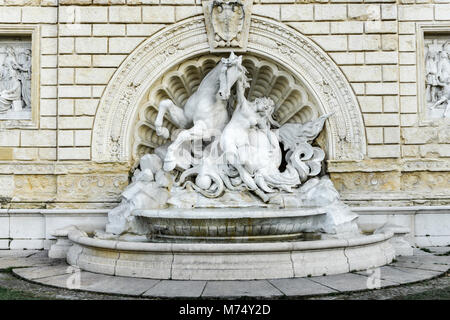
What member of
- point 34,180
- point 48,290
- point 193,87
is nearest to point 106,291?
point 48,290

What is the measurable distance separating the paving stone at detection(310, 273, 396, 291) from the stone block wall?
3020mm

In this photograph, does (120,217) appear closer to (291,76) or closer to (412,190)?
(291,76)

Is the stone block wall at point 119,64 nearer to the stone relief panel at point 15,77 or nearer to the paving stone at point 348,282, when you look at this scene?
the stone relief panel at point 15,77

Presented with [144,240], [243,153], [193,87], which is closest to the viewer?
[144,240]

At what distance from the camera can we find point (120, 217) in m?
7.95

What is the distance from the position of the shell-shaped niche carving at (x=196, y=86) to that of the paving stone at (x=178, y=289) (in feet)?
13.4

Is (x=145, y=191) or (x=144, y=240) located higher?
(x=145, y=191)

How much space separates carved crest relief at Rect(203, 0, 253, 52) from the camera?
9133 millimetres

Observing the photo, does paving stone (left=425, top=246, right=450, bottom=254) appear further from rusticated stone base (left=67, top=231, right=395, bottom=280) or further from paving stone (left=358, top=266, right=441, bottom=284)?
rusticated stone base (left=67, top=231, right=395, bottom=280)

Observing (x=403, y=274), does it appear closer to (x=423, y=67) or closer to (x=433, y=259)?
(x=433, y=259)

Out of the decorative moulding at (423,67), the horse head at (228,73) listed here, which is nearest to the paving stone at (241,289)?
the horse head at (228,73)

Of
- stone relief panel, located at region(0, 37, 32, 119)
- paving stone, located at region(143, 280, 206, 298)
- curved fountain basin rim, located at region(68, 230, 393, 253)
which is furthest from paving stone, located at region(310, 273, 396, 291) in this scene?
stone relief panel, located at region(0, 37, 32, 119)

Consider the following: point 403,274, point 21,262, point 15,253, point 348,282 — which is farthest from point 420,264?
point 15,253

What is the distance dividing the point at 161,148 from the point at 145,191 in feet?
5.44
